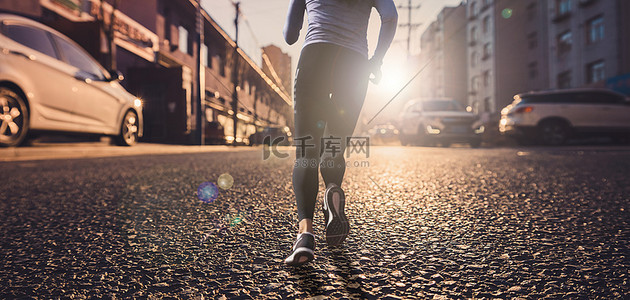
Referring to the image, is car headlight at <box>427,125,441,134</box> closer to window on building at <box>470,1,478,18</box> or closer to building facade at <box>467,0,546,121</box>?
building facade at <box>467,0,546,121</box>

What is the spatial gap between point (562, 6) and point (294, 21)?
32.5 metres

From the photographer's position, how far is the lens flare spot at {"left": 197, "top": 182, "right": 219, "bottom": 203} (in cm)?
367

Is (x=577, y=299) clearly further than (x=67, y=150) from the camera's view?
No

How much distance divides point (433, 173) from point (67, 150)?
6.91 meters

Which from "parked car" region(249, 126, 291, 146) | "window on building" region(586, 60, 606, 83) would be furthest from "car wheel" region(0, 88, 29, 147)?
"window on building" region(586, 60, 606, 83)

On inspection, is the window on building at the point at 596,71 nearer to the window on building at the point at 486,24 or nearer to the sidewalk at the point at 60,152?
the window on building at the point at 486,24

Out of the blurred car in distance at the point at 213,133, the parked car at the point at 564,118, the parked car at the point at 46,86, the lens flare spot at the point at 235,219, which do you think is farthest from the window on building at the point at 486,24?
the lens flare spot at the point at 235,219

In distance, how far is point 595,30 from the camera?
80.3 ft

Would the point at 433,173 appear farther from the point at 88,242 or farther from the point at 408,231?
the point at 88,242

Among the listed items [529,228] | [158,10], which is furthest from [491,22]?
[529,228]

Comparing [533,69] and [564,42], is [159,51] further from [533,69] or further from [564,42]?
[533,69]

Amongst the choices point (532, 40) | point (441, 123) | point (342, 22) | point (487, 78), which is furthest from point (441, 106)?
point (487, 78)

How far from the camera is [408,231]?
242 centimetres

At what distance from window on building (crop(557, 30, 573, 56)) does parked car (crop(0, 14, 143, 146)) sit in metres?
28.8
